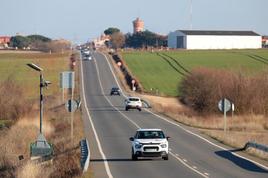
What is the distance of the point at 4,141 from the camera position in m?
41.1

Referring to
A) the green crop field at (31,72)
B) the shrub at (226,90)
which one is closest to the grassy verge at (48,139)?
the green crop field at (31,72)

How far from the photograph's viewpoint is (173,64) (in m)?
129

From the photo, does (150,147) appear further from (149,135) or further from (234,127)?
(234,127)

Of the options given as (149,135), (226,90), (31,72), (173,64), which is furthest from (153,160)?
(173,64)

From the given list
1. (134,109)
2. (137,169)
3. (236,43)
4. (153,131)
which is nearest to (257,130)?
(134,109)

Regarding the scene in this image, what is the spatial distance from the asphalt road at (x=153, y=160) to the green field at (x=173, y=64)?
3421cm

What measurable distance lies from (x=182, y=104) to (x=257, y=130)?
2707 cm

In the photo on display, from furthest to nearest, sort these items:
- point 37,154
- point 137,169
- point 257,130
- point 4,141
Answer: point 257,130 < point 4,141 < point 37,154 < point 137,169

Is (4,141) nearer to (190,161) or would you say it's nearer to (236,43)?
(190,161)

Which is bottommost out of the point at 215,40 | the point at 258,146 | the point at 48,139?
the point at 48,139

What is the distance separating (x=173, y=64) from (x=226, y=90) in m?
59.4

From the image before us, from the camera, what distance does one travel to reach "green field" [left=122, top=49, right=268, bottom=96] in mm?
103750

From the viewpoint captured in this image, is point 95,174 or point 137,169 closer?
point 95,174

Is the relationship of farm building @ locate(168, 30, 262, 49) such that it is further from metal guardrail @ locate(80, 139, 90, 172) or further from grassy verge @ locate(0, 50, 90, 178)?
metal guardrail @ locate(80, 139, 90, 172)
